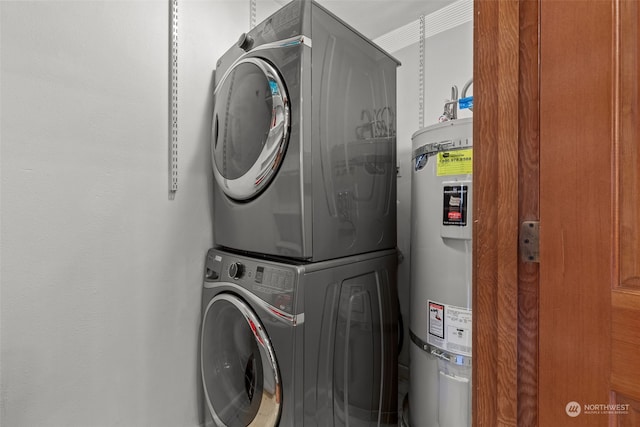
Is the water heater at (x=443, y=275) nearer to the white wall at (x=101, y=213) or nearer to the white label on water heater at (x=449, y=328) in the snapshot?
the white label on water heater at (x=449, y=328)

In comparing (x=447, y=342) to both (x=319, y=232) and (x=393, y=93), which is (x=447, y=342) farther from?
(x=393, y=93)

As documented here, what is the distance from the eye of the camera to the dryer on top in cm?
114

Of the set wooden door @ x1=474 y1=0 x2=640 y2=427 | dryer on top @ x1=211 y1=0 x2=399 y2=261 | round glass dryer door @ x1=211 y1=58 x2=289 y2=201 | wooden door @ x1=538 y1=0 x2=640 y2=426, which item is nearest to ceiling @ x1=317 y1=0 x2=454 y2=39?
dryer on top @ x1=211 y1=0 x2=399 y2=261

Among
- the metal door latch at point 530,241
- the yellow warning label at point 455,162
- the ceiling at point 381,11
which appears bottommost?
the metal door latch at point 530,241

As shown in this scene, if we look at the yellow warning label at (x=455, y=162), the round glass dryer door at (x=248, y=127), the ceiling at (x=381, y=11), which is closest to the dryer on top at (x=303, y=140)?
the round glass dryer door at (x=248, y=127)

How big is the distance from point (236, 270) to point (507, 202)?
104 cm

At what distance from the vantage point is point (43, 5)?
111cm

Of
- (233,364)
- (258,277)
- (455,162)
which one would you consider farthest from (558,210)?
(233,364)

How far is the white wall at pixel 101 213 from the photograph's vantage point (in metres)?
1.08

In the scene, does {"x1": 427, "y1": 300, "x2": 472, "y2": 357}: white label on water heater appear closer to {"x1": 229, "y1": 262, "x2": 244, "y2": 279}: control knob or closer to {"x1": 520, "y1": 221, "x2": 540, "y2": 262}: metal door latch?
{"x1": 520, "y1": 221, "x2": 540, "y2": 262}: metal door latch

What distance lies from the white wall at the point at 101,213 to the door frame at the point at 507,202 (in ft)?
4.25

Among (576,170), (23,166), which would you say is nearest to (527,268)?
(576,170)

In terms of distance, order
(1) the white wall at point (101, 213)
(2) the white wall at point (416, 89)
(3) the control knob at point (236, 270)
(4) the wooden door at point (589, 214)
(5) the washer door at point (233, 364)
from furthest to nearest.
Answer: (2) the white wall at point (416, 89) < (3) the control knob at point (236, 270) < (5) the washer door at point (233, 364) < (1) the white wall at point (101, 213) < (4) the wooden door at point (589, 214)

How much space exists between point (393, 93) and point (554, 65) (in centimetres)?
106
